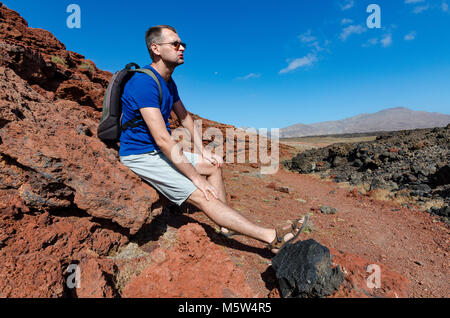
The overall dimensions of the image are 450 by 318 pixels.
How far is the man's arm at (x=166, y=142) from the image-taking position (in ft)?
8.35

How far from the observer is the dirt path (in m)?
2.82

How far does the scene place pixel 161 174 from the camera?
2711 mm

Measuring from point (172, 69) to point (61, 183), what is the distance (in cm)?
186

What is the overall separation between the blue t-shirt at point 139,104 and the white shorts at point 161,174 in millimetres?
85

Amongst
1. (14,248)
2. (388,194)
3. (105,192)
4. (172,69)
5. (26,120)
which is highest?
(172,69)

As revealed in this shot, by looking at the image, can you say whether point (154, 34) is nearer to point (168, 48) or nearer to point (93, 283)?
point (168, 48)

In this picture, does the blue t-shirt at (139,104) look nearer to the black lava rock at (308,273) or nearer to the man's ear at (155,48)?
the man's ear at (155,48)

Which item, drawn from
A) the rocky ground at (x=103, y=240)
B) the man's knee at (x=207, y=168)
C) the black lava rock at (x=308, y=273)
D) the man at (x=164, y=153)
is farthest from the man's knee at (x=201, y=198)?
the black lava rock at (x=308, y=273)

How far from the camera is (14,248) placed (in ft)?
6.30

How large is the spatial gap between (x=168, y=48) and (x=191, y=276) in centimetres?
260
